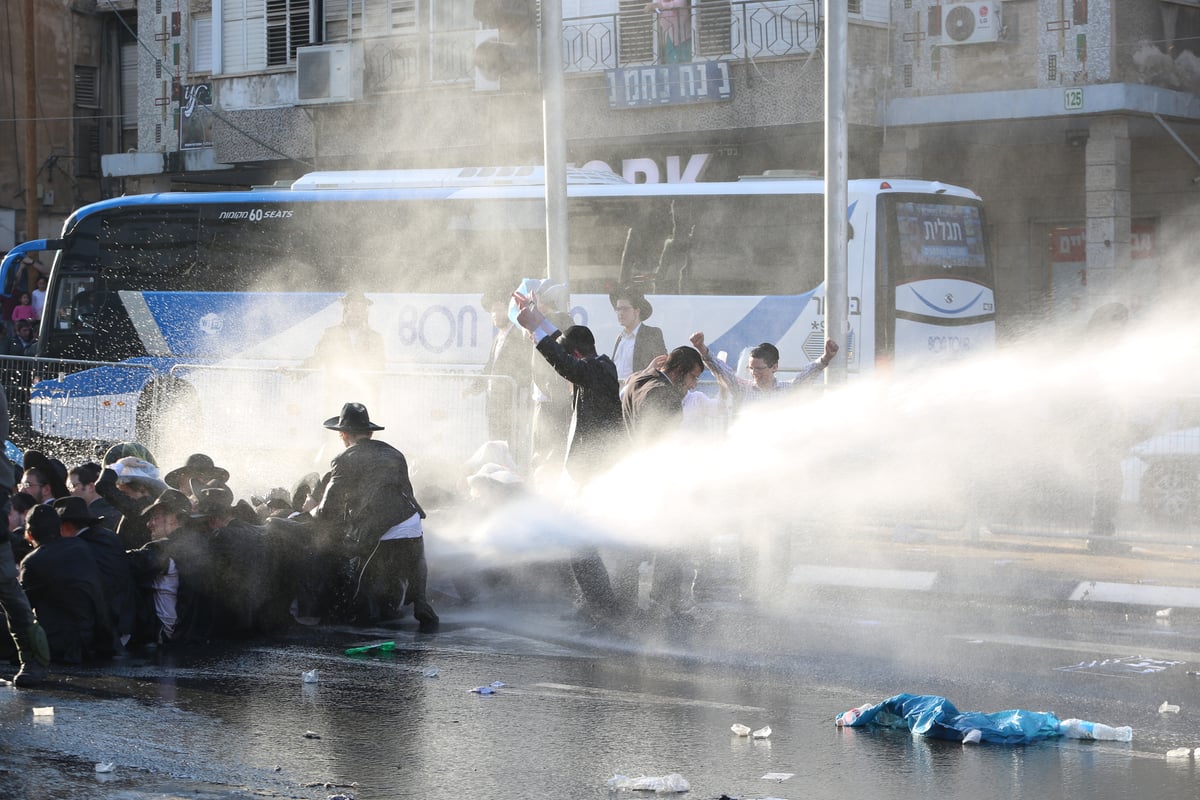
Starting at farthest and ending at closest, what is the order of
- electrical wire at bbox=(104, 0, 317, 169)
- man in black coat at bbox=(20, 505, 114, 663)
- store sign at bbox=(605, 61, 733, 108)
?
electrical wire at bbox=(104, 0, 317, 169) < store sign at bbox=(605, 61, 733, 108) < man in black coat at bbox=(20, 505, 114, 663)

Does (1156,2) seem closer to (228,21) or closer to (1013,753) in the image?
(228,21)

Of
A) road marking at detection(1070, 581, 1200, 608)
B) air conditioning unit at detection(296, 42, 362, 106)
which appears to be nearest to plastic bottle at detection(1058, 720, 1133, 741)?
road marking at detection(1070, 581, 1200, 608)

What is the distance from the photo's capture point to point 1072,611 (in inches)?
413

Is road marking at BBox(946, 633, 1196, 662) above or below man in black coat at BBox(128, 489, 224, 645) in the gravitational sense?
below

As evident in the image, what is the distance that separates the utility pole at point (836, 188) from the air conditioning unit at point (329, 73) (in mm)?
14598

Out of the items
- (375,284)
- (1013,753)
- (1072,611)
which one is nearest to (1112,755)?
(1013,753)

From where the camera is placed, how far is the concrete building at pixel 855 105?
2267cm

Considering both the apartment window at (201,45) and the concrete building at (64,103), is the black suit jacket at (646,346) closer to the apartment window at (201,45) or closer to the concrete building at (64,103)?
the apartment window at (201,45)

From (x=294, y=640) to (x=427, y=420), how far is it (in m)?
5.51

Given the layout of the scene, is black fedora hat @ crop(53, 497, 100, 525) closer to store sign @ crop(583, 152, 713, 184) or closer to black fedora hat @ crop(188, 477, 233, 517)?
black fedora hat @ crop(188, 477, 233, 517)

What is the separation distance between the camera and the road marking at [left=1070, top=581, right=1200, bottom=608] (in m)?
10.5

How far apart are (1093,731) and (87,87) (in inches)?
1354

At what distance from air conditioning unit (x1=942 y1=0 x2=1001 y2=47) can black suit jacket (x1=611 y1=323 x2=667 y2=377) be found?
37.8ft

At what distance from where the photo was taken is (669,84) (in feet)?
81.4
